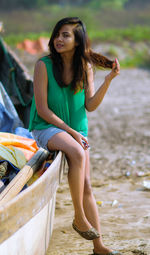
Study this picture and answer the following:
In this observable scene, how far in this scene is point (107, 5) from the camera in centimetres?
3278

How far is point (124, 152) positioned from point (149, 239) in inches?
87.2

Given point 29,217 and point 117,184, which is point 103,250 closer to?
point 29,217

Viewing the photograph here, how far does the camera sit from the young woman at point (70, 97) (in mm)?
Answer: 2492

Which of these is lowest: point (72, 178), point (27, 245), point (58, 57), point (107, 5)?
point (107, 5)

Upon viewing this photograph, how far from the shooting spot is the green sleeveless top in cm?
265

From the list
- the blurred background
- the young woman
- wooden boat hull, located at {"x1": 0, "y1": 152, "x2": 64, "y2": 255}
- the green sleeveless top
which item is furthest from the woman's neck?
the blurred background

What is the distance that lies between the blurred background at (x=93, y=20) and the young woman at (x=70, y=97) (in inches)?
540

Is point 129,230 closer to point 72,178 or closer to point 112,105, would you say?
point 72,178

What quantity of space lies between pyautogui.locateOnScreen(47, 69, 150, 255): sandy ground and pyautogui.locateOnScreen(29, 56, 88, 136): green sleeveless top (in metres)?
0.87

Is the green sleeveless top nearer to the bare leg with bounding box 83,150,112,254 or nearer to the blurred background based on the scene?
the bare leg with bounding box 83,150,112,254

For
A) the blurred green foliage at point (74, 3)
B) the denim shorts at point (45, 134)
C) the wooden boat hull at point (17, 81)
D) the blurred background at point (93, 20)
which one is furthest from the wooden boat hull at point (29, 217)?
the blurred green foliage at point (74, 3)

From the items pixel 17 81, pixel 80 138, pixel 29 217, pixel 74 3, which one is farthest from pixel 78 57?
pixel 74 3

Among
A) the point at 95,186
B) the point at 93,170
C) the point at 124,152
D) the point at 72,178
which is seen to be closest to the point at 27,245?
the point at 72,178

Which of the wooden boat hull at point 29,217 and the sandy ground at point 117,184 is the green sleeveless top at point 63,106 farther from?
the sandy ground at point 117,184
